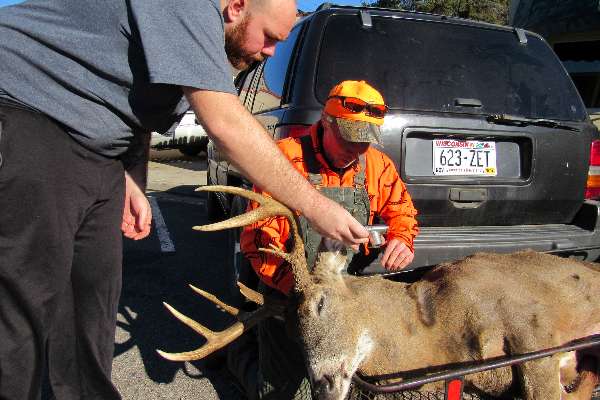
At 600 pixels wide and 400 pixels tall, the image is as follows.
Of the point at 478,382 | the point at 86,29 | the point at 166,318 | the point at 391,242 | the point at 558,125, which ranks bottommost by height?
the point at 166,318

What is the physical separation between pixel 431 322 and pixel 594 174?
2036 millimetres

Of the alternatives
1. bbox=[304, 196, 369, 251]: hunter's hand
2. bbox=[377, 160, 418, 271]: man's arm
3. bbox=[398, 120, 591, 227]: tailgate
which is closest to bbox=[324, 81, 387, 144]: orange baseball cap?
bbox=[377, 160, 418, 271]: man's arm

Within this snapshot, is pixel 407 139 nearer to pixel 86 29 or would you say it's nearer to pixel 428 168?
pixel 428 168

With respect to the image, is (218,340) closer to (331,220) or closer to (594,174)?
(331,220)

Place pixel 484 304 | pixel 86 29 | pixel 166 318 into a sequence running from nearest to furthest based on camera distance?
1. pixel 86 29
2. pixel 484 304
3. pixel 166 318

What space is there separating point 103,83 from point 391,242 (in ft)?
5.52

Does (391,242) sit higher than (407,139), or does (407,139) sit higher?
(407,139)

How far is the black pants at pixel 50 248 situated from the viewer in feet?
6.38

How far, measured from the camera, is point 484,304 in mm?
2762

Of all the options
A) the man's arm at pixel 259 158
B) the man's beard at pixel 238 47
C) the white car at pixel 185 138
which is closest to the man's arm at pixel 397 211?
the man's arm at pixel 259 158

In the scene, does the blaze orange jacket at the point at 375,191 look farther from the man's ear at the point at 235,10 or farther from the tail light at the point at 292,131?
the man's ear at the point at 235,10

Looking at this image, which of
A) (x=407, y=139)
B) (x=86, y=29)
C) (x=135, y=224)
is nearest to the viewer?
(x=86, y=29)

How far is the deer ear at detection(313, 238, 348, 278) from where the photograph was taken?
2.63m

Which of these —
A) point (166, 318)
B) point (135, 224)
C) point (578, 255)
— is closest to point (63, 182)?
point (135, 224)
